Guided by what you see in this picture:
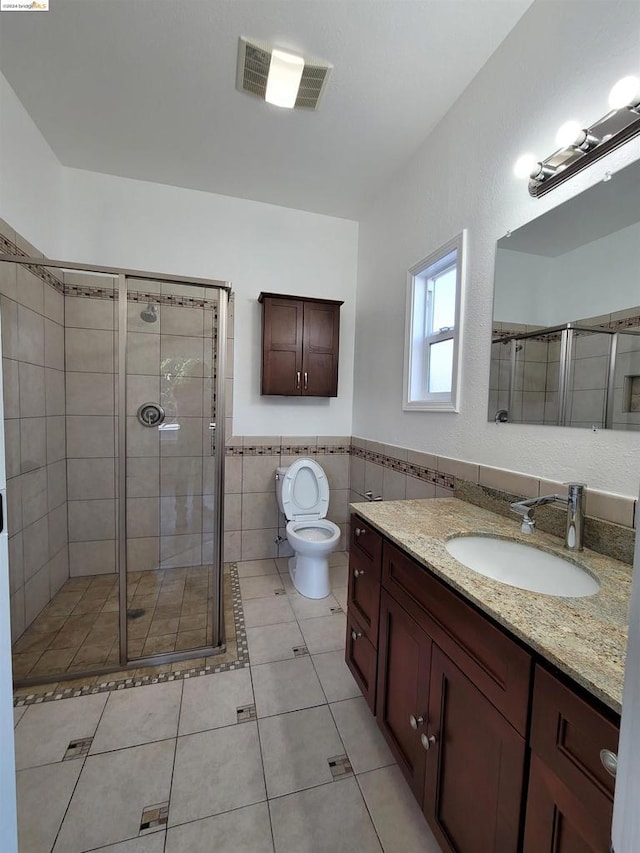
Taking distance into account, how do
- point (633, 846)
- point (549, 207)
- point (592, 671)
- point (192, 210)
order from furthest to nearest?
1. point (192, 210)
2. point (549, 207)
3. point (592, 671)
4. point (633, 846)

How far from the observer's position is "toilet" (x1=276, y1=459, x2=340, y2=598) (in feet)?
7.97

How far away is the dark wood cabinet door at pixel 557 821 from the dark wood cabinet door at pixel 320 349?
2.44m

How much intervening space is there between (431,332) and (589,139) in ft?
3.70

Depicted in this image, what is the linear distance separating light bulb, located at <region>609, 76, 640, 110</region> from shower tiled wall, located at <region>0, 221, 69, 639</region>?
8.34 ft

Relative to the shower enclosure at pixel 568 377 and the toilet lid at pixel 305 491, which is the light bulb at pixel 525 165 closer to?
the shower enclosure at pixel 568 377

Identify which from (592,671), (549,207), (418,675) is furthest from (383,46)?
(418,675)

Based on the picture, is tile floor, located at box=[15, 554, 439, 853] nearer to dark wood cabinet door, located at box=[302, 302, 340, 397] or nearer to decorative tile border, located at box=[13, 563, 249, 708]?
decorative tile border, located at box=[13, 563, 249, 708]

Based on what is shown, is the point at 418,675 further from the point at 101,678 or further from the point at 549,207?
the point at 549,207

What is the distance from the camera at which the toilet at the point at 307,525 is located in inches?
95.6

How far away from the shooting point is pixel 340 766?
4.38ft

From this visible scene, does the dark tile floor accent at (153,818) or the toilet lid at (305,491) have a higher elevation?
the toilet lid at (305,491)

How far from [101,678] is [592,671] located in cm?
206

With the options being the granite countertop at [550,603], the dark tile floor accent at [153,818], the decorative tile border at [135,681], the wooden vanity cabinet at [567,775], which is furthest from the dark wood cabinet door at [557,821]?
the decorative tile border at [135,681]

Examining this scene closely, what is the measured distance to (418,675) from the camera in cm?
111
